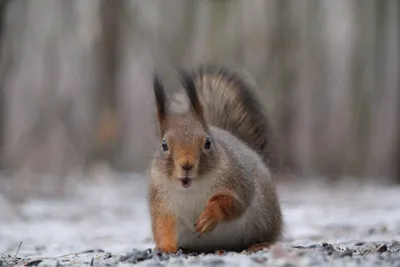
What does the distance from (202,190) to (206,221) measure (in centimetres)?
12

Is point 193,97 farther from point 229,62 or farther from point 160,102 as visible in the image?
point 229,62

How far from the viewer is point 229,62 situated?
9.89 metres

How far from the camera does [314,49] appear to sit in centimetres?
1057

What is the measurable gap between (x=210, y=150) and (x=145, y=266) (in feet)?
1.67

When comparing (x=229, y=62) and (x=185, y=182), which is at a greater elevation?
(x=229, y=62)

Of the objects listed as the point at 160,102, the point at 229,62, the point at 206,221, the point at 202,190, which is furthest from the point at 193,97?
the point at 229,62

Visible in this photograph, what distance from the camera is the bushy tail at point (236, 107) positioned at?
144 inches

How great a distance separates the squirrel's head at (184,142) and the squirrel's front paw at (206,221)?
0.10m

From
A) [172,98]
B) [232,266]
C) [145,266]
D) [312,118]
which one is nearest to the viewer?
[232,266]

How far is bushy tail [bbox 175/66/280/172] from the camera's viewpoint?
144 inches

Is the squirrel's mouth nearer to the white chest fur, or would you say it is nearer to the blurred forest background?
the white chest fur

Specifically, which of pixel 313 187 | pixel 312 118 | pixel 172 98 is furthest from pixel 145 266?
pixel 312 118

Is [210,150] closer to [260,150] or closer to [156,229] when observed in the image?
[156,229]

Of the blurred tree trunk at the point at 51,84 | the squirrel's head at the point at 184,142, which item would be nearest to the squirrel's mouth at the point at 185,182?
the squirrel's head at the point at 184,142
